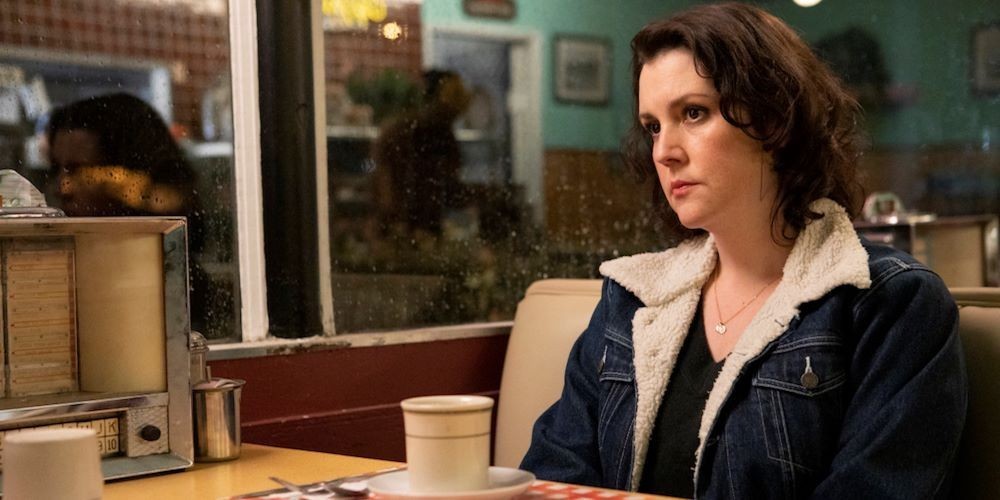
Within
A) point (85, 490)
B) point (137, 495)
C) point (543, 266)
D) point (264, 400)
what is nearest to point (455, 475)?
point (85, 490)

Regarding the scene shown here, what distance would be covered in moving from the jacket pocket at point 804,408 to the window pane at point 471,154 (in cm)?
55

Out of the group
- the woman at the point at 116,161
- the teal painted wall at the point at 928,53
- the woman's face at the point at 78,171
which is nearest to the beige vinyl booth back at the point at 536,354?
the woman at the point at 116,161

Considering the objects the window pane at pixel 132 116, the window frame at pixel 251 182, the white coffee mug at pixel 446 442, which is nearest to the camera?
the white coffee mug at pixel 446 442

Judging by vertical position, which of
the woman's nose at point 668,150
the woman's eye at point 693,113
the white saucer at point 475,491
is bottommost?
the white saucer at point 475,491

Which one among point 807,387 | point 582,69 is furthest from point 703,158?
point 582,69

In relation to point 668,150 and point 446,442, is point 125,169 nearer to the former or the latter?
point 668,150

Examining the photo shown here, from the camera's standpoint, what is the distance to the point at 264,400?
2.23 meters

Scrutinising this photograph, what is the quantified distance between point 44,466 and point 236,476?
55 centimetres

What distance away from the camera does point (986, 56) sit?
4273mm

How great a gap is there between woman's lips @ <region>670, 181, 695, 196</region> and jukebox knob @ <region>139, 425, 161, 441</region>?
2.81ft

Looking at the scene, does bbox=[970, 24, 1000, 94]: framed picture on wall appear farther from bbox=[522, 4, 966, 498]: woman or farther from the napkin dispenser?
the napkin dispenser

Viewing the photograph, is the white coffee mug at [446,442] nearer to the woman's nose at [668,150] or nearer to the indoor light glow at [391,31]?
the woman's nose at [668,150]

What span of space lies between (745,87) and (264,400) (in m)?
1.08

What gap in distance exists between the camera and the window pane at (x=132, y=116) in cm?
199
